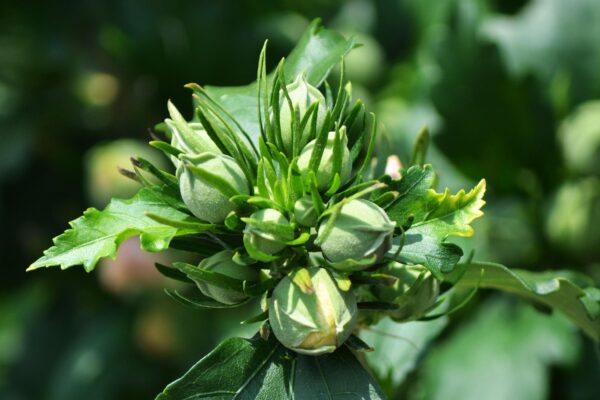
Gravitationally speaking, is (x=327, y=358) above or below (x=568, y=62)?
above

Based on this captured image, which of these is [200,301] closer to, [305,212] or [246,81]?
[305,212]

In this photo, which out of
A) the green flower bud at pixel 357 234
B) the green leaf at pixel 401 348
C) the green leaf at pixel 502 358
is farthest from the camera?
the green leaf at pixel 502 358

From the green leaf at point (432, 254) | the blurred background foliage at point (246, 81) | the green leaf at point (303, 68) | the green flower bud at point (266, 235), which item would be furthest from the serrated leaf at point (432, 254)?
the blurred background foliage at point (246, 81)

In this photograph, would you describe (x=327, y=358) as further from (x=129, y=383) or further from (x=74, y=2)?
(x=74, y=2)

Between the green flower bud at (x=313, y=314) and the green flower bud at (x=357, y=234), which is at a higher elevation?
the green flower bud at (x=357, y=234)

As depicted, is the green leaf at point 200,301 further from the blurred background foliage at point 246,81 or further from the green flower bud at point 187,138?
the blurred background foliage at point 246,81

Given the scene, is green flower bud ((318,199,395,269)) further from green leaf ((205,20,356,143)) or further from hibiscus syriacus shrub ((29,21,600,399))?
green leaf ((205,20,356,143))

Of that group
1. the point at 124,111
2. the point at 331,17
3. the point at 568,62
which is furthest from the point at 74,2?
the point at 568,62
